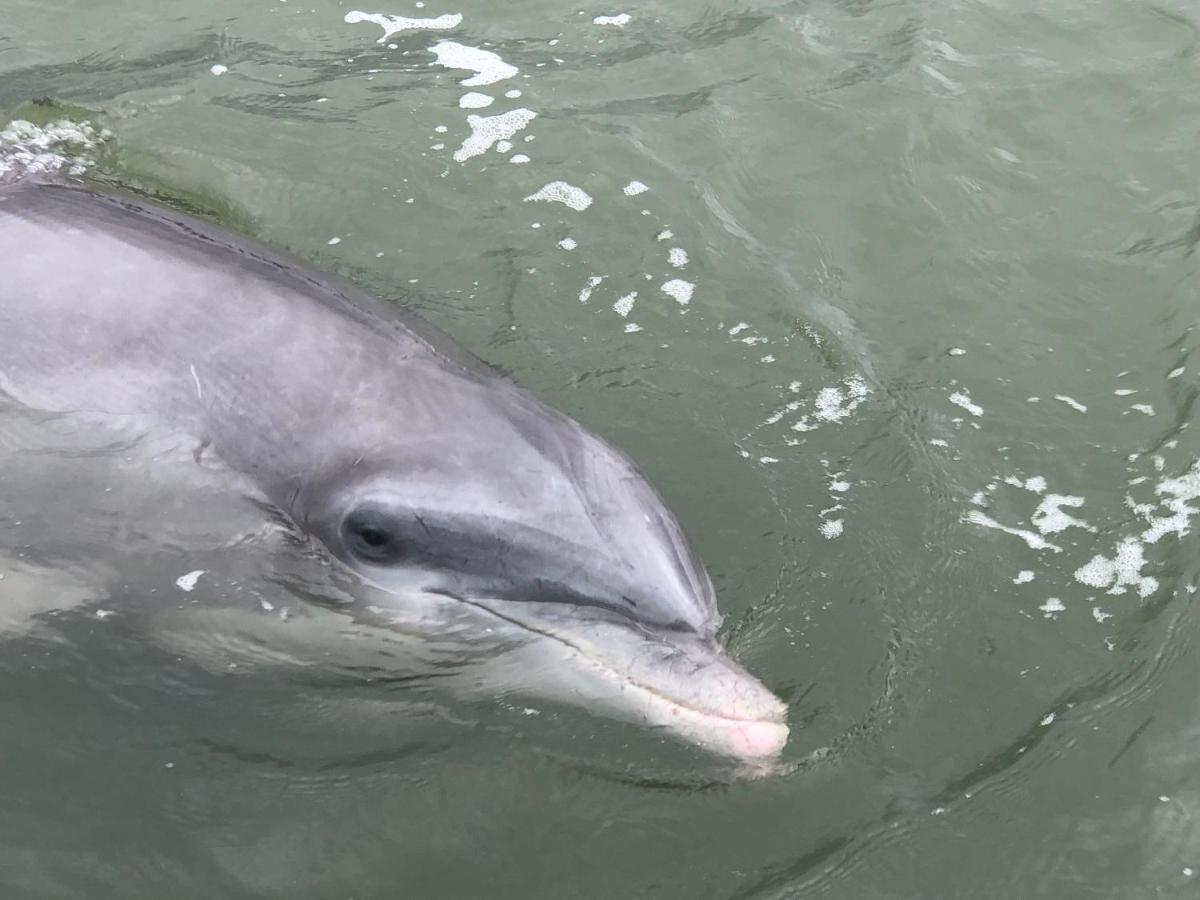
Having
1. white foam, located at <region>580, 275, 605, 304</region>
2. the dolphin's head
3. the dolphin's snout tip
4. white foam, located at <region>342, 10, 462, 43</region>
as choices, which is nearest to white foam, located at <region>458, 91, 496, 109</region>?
white foam, located at <region>342, 10, 462, 43</region>

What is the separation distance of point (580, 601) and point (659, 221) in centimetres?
442

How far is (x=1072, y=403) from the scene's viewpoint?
25.6 feet

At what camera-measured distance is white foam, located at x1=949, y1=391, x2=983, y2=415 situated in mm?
7723

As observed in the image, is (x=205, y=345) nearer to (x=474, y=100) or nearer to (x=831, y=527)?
(x=831, y=527)

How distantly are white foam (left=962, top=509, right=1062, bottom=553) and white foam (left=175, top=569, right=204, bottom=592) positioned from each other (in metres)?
4.09

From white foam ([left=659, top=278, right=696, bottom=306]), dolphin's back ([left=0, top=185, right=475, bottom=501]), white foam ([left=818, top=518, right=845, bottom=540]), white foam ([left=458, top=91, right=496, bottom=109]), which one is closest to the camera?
dolphin's back ([left=0, top=185, right=475, bottom=501])

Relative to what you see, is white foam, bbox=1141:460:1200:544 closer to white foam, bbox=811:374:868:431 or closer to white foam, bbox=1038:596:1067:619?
white foam, bbox=1038:596:1067:619

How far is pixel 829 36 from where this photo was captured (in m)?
11.4

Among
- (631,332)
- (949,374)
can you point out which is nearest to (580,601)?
(631,332)

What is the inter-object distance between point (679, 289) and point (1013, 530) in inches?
110

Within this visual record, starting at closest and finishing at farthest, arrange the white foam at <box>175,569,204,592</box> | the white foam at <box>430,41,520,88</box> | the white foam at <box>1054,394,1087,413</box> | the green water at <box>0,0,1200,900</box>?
the green water at <box>0,0,1200,900</box>, the white foam at <box>175,569,204,592</box>, the white foam at <box>1054,394,1087,413</box>, the white foam at <box>430,41,520,88</box>

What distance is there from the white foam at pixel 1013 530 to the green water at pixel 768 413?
0.03 metres

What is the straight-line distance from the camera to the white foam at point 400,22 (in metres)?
11.3

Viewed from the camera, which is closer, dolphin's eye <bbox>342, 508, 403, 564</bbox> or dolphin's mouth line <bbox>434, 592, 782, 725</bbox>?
dolphin's mouth line <bbox>434, 592, 782, 725</bbox>
